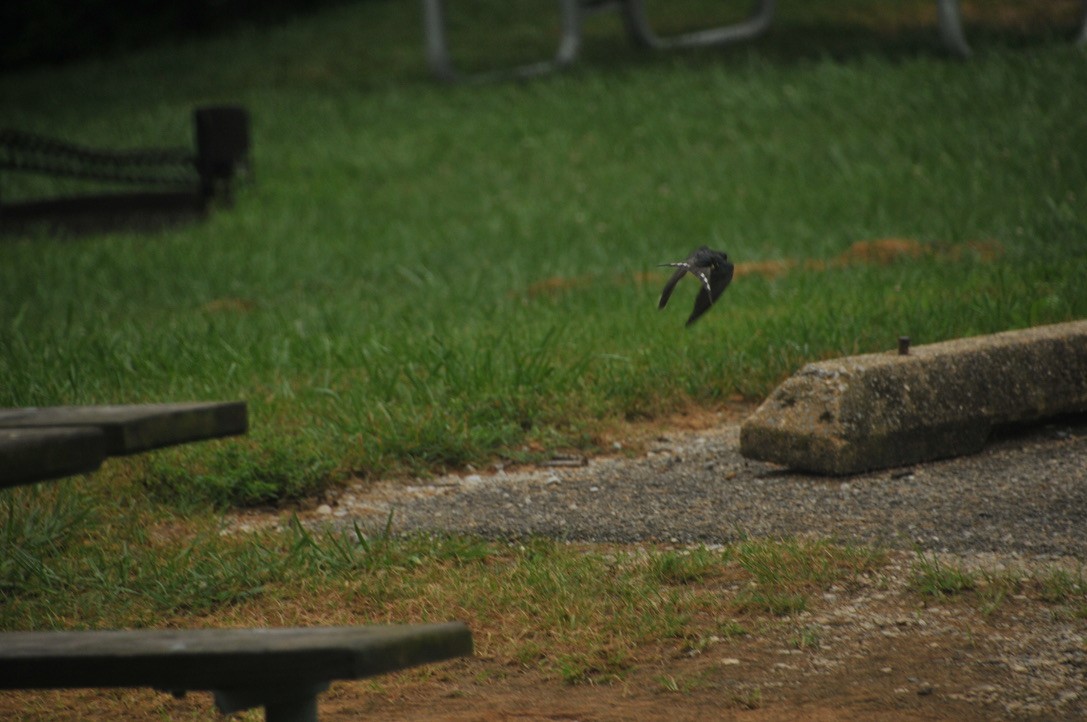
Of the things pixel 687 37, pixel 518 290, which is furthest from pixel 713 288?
pixel 687 37

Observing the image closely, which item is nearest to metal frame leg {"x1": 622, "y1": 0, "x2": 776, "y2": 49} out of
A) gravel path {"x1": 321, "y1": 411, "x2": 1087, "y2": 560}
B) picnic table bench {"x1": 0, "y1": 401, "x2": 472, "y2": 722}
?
gravel path {"x1": 321, "y1": 411, "x2": 1087, "y2": 560}

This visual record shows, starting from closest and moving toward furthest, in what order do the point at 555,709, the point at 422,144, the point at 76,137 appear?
1. the point at 555,709
2. the point at 422,144
3. the point at 76,137

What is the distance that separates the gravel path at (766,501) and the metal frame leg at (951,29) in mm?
8723

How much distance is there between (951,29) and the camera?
12.5 meters

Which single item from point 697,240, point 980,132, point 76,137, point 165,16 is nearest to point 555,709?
point 697,240

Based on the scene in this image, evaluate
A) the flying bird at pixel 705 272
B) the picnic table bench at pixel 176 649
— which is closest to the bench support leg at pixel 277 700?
the picnic table bench at pixel 176 649

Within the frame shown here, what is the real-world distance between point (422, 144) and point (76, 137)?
4.21 m

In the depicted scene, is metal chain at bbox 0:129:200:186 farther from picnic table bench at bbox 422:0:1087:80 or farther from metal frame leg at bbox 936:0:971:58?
metal frame leg at bbox 936:0:971:58

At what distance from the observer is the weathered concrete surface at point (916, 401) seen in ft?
13.4

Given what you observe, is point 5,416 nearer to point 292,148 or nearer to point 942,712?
point 942,712

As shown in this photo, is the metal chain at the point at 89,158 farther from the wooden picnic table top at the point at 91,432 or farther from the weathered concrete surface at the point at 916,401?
the wooden picnic table top at the point at 91,432

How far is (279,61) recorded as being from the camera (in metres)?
17.4

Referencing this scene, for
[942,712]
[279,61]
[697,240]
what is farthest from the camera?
[279,61]

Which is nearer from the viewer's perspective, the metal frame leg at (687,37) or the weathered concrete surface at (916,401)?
the weathered concrete surface at (916,401)
